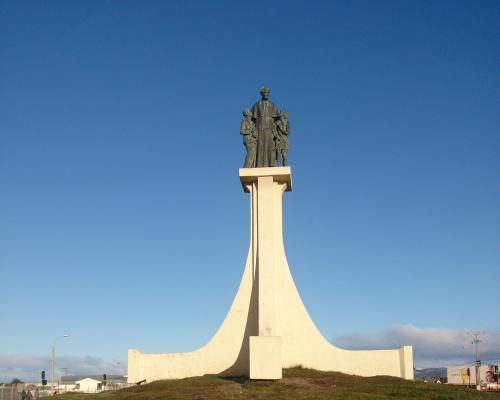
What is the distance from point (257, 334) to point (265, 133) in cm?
798

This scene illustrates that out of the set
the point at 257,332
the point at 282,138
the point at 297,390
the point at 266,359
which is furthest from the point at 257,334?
the point at 282,138

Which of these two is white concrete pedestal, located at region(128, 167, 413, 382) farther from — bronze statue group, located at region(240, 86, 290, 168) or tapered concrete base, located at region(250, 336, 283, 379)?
tapered concrete base, located at region(250, 336, 283, 379)

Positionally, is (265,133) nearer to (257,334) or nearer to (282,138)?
(282,138)

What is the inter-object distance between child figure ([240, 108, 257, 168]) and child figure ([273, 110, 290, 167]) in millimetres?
882

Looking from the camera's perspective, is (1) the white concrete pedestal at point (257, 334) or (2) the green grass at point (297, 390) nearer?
(2) the green grass at point (297, 390)

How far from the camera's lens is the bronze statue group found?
24.4 m

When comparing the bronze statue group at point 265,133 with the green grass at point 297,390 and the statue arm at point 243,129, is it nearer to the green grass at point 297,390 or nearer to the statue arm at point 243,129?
the statue arm at point 243,129

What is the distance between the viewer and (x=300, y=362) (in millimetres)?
23078

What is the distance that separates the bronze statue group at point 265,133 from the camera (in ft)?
80.2

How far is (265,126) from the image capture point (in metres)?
25.1

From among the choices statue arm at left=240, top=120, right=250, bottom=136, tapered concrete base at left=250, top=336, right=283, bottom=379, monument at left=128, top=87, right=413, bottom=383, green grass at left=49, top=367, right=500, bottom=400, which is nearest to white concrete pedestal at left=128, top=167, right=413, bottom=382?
monument at left=128, top=87, right=413, bottom=383

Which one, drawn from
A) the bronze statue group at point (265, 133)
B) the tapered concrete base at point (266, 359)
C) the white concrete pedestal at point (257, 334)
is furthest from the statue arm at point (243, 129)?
the tapered concrete base at point (266, 359)

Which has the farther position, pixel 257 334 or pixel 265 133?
pixel 265 133

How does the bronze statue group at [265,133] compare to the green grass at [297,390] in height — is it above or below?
above
